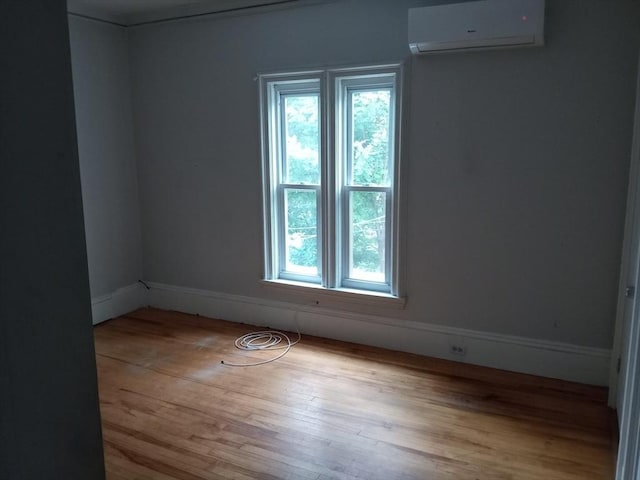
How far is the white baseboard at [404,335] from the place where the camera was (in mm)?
3201

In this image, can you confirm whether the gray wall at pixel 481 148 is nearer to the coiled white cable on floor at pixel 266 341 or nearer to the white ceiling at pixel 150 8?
the white ceiling at pixel 150 8

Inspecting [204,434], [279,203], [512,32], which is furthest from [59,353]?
[279,203]

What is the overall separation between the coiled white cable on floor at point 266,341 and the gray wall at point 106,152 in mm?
1476

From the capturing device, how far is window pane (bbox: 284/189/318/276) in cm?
403

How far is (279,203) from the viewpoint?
13.6 ft

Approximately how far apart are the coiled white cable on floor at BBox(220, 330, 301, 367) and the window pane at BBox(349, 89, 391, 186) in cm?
141

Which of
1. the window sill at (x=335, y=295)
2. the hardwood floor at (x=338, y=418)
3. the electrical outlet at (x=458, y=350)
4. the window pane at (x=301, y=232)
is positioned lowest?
the hardwood floor at (x=338, y=418)

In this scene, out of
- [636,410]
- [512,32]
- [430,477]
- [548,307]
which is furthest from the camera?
[548,307]

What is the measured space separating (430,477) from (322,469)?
1.68 ft

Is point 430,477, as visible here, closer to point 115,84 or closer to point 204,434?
point 204,434

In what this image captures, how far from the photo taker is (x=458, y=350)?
353 cm

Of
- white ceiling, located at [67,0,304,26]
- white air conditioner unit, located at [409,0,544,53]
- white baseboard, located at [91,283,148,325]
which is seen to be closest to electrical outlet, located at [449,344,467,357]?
white air conditioner unit, located at [409,0,544,53]

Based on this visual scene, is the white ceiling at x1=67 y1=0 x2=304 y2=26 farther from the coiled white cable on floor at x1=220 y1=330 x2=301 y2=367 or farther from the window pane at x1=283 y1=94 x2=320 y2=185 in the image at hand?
the coiled white cable on floor at x1=220 y1=330 x2=301 y2=367

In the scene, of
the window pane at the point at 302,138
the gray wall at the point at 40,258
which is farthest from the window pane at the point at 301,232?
the gray wall at the point at 40,258
